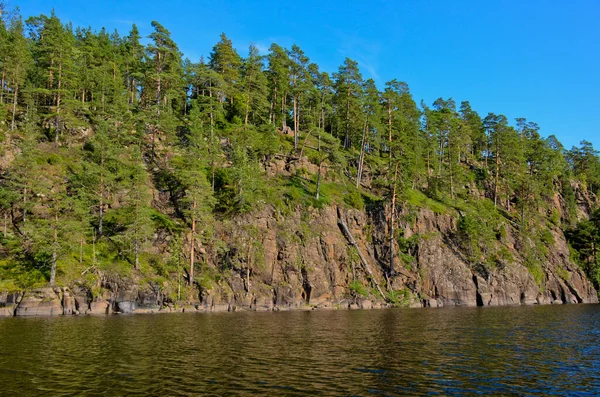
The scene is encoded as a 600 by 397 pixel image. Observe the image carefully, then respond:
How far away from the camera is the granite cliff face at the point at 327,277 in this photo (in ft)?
159

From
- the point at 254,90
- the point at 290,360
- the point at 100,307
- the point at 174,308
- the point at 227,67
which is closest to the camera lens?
the point at 290,360

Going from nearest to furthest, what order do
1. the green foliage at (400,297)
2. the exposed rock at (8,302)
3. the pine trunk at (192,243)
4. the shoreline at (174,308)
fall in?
the exposed rock at (8,302), the shoreline at (174,308), the pine trunk at (192,243), the green foliage at (400,297)

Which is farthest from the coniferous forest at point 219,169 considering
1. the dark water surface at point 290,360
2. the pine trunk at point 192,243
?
the dark water surface at point 290,360

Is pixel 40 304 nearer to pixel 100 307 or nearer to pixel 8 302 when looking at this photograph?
pixel 8 302

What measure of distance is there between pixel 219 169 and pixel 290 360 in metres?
52.0

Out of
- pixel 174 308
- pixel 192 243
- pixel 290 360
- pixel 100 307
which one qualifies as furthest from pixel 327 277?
pixel 290 360

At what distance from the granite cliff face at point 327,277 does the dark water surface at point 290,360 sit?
1295cm

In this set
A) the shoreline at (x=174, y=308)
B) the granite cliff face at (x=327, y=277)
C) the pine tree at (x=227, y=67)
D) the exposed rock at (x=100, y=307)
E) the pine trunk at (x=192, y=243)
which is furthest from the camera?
the pine tree at (x=227, y=67)

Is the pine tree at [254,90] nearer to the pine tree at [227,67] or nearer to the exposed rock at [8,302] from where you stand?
the pine tree at [227,67]

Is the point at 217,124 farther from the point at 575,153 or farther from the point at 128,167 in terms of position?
the point at 575,153

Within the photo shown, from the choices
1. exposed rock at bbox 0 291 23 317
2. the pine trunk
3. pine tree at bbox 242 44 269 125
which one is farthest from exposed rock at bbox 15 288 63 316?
pine tree at bbox 242 44 269 125

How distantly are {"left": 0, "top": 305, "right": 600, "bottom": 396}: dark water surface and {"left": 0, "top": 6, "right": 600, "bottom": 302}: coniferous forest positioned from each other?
19.1 meters

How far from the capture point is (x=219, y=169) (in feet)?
228

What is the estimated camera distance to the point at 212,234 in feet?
195
